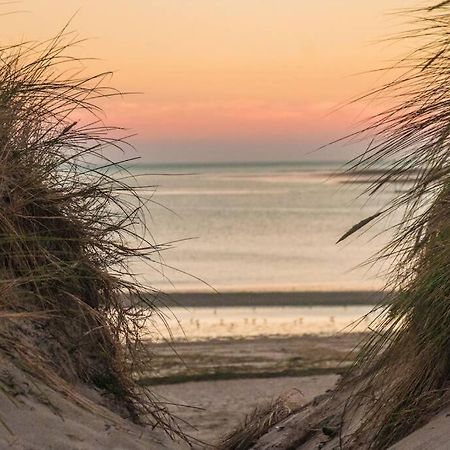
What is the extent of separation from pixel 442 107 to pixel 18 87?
1.86m

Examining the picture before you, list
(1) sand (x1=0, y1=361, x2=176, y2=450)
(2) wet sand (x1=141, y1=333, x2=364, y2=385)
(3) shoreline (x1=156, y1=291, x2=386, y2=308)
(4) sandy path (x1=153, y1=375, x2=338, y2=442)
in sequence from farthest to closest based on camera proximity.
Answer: (3) shoreline (x1=156, y1=291, x2=386, y2=308)
(2) wet sand (x1=141, y1=333, x2=364, y2=385)
(4) sandy path (x1=153, y1=375, x2=338, y2=442)
(1) sand (x1=0, y1=361, x2=176, y2=450)

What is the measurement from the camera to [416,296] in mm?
2527

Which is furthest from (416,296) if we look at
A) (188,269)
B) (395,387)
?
(188,269)

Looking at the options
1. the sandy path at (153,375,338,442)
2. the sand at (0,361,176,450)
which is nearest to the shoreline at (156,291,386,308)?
the sandy path at (153,375,338,442)

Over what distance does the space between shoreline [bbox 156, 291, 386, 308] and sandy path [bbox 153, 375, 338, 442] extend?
5.93m

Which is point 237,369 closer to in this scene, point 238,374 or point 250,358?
point 238,374

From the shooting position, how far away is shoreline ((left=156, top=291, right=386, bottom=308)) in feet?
48.1

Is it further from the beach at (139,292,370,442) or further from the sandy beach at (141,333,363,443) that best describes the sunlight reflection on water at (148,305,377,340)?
the sandy beach at (141,333,363,443)

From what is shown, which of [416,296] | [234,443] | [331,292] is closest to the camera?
[416,296]

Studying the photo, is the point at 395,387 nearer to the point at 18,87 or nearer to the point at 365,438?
the point at 365,438

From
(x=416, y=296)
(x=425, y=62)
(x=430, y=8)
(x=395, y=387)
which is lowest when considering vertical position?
(x=395, y=387)

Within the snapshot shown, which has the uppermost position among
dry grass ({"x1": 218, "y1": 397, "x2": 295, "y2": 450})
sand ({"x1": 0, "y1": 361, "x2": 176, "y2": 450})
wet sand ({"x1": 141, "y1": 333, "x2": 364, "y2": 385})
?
sand ({"x1": 0, "y1": 361, "x2": 176, "y2": 450})

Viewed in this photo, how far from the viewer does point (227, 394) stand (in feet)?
25.8

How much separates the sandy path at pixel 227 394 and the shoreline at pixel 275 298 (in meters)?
5.93
